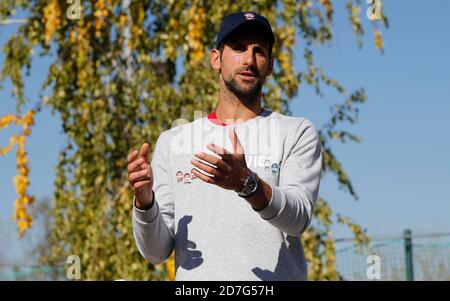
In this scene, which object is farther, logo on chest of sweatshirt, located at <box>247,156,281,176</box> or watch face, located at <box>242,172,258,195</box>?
logo on chest of sweatshirt, located at <box>247,156,281,176</box>

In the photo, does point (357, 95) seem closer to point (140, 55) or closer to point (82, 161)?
point (140, 55)

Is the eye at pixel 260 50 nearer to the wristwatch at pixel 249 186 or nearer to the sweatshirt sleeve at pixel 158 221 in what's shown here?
the sweatshirt sleeve at pixel 158 221

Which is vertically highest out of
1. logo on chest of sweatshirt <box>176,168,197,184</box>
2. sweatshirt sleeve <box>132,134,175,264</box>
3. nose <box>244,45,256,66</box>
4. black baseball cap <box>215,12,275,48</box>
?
black baseball cap <box>215,12,275,48</box>

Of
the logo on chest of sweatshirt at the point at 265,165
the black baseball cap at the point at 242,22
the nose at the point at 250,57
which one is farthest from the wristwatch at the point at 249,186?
the black baseball cap at the point at 242,22

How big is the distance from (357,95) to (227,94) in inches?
186

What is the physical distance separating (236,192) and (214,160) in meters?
0.32

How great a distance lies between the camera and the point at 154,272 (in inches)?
255

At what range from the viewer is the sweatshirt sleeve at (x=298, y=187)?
7.66ft

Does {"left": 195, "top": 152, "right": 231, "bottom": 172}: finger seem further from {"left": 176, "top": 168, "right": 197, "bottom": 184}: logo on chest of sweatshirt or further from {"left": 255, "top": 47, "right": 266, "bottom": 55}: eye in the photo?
{"left": 255, "top": 47, "right": 266, "bottom": 55}: eye

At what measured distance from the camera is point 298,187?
8.33 ft

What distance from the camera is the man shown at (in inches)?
99.7

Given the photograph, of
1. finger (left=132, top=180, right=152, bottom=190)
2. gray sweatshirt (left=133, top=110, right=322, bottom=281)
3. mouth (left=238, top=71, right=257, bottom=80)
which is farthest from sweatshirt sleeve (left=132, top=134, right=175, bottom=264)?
mouth (left=238, top=71, right=257, bottom=80)

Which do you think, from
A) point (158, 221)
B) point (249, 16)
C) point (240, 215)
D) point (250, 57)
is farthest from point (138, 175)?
point (249, 16)
